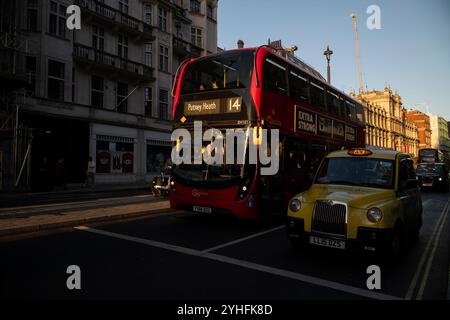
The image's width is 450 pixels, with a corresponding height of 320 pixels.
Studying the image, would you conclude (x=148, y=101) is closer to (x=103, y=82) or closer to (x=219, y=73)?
(x=103, y=82)

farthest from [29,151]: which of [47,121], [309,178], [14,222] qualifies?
[309,178]

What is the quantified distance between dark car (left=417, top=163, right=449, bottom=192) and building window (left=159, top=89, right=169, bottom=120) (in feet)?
68.2

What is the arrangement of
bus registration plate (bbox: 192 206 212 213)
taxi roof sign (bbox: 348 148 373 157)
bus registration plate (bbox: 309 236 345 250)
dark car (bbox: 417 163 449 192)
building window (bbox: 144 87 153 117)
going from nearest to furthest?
bus registration plate (bbox: 309 236 345 250), taxi roof sign (bbox: 348 148 373 157), bus registration plate (bbox: 192 206 212 213), dark car (bbox: 417 163 449 192), building window (bbox: 144 87 153 117)

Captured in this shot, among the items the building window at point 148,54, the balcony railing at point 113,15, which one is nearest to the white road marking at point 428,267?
the balcony railing at point 113,15

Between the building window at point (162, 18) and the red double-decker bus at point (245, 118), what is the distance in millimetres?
22642

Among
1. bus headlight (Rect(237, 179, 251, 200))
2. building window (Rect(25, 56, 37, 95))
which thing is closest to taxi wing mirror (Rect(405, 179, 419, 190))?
bus headlight (Rect(237, 179, 251, 200))

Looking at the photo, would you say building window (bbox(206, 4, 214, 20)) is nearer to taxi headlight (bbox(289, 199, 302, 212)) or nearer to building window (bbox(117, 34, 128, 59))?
building window (bbox(117, 34, 128, 59))

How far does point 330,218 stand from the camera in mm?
5375

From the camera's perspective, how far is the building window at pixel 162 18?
2957 cm

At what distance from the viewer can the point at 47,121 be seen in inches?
787

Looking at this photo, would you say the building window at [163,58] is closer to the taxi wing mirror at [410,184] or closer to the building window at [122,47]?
the building window at [122,47]

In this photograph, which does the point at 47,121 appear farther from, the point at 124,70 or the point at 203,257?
the point at 203,257

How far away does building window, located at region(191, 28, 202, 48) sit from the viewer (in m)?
34.2

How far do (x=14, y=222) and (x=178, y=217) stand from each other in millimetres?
4178
